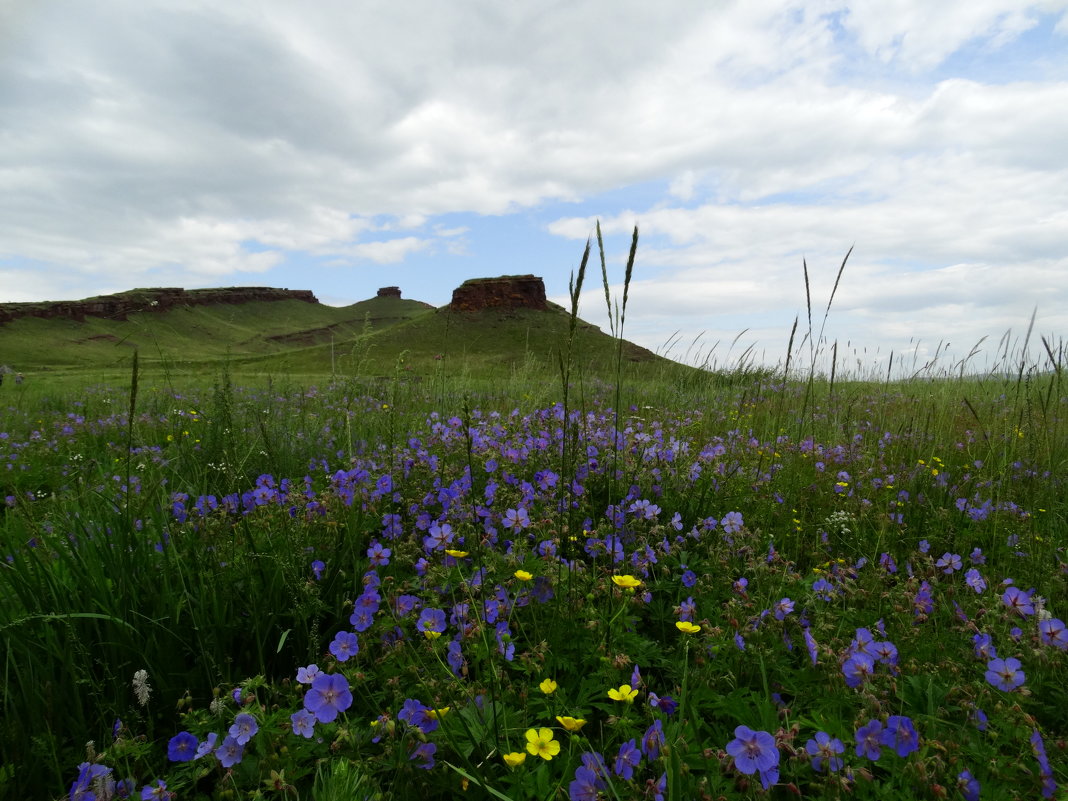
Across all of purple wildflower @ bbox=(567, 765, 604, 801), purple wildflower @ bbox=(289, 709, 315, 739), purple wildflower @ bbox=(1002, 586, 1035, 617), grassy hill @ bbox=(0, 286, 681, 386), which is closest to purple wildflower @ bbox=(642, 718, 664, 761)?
purple wildflower @ bbox=(567, 765, 604, 801)

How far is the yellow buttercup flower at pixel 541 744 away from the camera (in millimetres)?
1287

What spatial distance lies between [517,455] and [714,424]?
10.9 ft

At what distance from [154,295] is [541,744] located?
66812mm

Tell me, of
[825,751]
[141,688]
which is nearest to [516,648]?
[825,751]

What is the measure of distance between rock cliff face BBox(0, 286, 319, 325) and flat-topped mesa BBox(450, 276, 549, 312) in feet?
131

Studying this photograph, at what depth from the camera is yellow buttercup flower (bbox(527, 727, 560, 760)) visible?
4.22ft

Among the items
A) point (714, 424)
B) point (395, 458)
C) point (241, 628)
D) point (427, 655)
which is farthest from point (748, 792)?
point (714, 424)

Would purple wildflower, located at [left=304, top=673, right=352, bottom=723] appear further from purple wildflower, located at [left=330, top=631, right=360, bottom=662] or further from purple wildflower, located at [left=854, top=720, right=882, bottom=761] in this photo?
purple wildflower, located at [left=854, top=720, right=882, bottom=761]

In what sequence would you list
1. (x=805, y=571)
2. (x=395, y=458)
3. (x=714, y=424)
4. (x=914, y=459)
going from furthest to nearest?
(x=714, y=424)
(x=914, y=459)
(x=395, y=458)
(x=805, y=571)

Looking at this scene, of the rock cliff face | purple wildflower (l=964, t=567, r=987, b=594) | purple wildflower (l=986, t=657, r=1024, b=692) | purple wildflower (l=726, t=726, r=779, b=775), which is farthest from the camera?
the rock cliff face

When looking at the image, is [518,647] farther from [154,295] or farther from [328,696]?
[154,295]

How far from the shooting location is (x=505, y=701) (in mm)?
1556

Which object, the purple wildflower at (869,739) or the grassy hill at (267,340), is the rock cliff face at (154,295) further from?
the purple wildflower at (869,739)

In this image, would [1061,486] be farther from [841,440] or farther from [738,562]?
[738,562]
